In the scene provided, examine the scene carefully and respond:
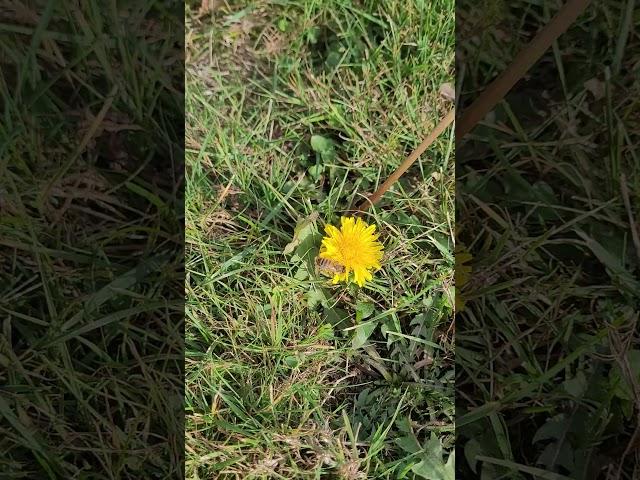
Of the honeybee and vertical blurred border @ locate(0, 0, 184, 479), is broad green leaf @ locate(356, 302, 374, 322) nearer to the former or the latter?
the honeybee

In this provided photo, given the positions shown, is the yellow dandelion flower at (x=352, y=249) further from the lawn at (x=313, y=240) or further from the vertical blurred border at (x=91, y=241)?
the vertical blurred border at (x=91, y=241)

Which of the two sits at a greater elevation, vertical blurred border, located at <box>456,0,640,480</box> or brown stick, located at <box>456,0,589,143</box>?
brown stick, located at <box>456,0,589,143</box>

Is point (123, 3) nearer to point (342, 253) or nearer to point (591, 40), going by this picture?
point (342, 253)

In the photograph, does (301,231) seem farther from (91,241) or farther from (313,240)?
(91,241)

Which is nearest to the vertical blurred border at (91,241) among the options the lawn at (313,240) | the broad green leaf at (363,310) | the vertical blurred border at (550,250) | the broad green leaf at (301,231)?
the lawn at (313,240)

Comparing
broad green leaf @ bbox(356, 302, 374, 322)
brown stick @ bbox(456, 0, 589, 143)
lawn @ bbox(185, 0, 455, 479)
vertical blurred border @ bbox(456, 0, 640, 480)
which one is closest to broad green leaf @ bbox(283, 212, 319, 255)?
lawn @ bbox(185, 0, 455, 479)

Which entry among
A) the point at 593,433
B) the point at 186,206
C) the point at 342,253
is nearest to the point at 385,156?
the point at 342,253

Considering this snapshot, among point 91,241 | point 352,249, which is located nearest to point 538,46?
point 352,249
